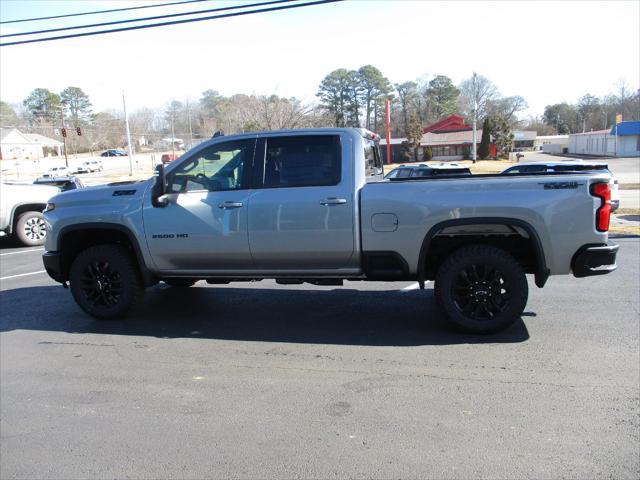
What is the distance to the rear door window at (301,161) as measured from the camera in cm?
523

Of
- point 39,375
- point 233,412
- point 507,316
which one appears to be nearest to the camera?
point 233,412

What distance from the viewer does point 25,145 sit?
3637 inches

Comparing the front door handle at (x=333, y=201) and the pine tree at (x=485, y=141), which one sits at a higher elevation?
the pine tree at (x=485, y=141)

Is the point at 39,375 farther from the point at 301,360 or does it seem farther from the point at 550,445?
the point at 550,445

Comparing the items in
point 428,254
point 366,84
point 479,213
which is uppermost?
point 366,84

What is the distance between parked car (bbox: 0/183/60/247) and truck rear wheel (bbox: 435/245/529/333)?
10.4 metres

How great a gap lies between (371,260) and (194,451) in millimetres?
2535

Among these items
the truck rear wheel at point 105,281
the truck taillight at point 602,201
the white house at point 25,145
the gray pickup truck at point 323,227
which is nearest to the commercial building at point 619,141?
the truck taillight at point 602,201

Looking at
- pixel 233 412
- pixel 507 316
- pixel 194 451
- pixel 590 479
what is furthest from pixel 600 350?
pixel 194 451

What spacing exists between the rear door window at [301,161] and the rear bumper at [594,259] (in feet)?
7.75

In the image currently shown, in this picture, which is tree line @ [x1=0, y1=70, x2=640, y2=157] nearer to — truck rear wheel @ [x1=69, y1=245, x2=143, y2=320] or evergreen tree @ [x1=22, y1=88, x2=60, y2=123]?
evergreen tree @ [x1=22, y1=88, x2=60, y2=123]

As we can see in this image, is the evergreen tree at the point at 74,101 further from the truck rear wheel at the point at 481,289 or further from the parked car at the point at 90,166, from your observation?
the truck rear wheel at the point at 481,289

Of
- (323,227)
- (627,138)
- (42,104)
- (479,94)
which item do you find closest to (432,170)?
(323,227)

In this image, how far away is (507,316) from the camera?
4938 millimetres
